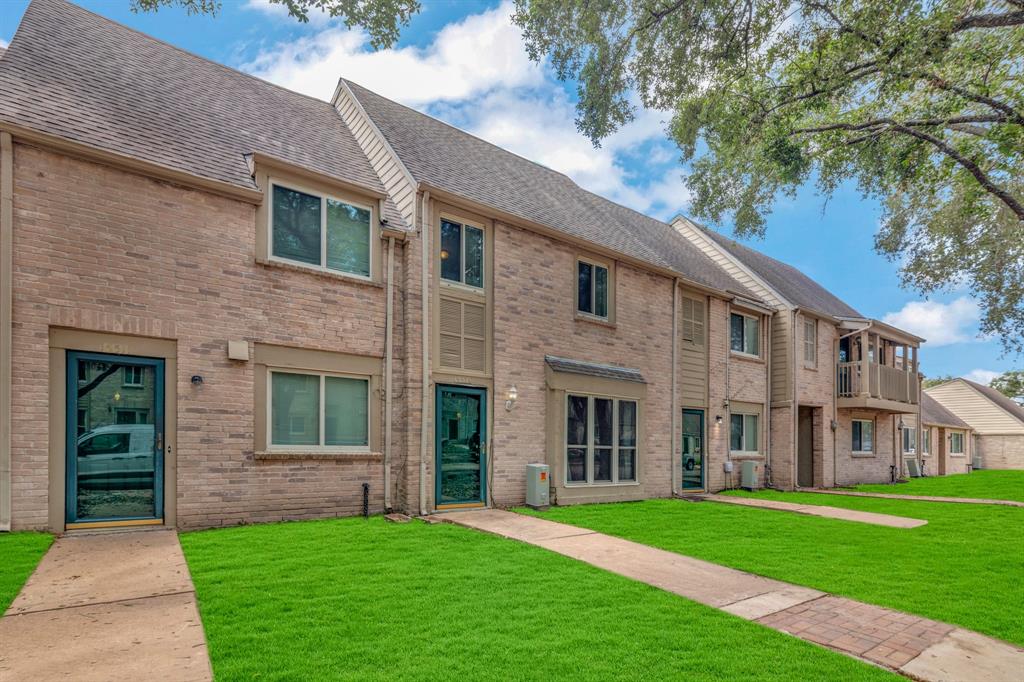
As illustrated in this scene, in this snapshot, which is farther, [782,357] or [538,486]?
[782,357]

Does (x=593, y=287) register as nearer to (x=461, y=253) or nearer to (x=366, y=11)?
(x=461, y=253)

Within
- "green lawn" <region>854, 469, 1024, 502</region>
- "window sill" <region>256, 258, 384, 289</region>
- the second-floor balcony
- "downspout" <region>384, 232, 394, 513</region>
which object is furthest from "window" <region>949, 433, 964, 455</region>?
"window sill" <region>256, 258, 384, 289</region>

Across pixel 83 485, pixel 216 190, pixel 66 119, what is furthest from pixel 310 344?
pixel 66 119

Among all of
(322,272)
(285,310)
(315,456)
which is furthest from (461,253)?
(315,456)

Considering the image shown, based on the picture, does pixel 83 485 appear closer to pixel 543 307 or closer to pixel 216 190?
pixel 216 190

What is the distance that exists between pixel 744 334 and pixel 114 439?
1725cm

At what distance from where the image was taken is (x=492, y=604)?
5426 mm

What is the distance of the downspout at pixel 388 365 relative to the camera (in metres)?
10.3

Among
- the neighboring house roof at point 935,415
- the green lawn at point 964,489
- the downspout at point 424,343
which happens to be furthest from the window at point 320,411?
the neighboring house roof at point 935,415

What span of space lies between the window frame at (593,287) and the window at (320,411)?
5334 mm

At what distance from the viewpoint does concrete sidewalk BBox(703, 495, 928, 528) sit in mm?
11578

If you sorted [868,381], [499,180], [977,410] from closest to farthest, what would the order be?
[499,180] < [868,381] < [977,410]

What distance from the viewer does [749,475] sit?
17828mm

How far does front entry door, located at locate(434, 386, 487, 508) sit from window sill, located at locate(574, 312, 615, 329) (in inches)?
124
